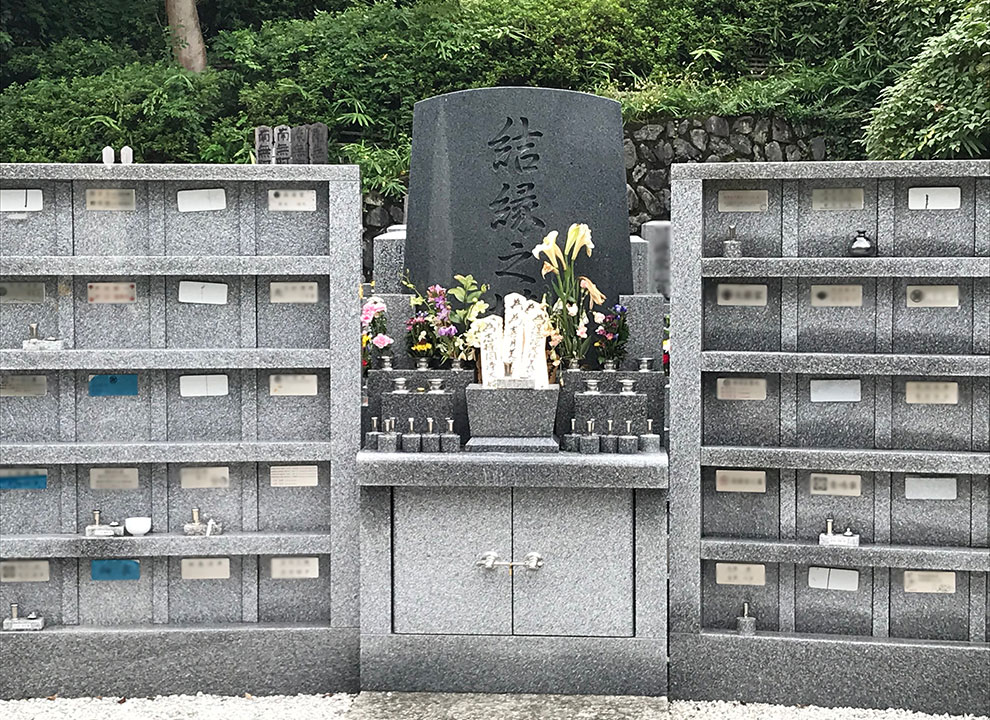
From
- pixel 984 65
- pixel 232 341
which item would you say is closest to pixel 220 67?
pixel 984 65

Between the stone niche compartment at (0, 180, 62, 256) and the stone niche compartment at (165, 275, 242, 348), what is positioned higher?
the stone niche compartment at (0, 180, 62, 256)

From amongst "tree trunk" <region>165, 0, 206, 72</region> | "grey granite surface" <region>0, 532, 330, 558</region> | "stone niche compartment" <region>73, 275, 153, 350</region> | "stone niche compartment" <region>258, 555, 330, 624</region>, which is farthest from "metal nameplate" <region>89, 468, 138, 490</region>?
"tree trunk" <region>165, 0, 206, 72</region>

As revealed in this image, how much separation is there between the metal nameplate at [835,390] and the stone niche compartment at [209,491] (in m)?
2.56

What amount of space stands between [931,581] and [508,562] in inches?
72.2

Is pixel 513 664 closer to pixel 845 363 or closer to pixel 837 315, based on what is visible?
pixel 845 363

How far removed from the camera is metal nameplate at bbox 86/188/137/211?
5539 millimetres

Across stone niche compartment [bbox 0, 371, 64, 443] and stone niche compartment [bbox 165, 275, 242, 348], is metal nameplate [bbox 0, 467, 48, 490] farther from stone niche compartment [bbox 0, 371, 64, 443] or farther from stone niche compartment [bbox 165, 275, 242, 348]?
stone niche compartment [bbox 165, 275, 242, 348]

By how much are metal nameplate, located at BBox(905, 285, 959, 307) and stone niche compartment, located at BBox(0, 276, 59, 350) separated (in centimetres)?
375

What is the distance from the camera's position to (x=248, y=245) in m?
5.60

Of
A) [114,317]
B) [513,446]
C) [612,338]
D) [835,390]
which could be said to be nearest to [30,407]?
[114,317]

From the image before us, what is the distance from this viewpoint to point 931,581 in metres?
5.31

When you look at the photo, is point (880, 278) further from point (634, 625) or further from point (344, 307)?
point (344, 307)

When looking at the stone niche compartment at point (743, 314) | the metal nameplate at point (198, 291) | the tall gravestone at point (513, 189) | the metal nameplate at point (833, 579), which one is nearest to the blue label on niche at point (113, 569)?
the metal nameplate at point (198, 291)

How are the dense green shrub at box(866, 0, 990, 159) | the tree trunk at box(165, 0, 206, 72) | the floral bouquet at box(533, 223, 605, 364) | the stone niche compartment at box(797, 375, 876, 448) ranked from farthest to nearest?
the tree trunk at box(165, 0, 206, 72), the dense green shrub at box(866, 0, 990, 159), the floral bouquet at box(533, 223, 605, 364), the stone niche compartment at box(797, 375, 876, 448)
